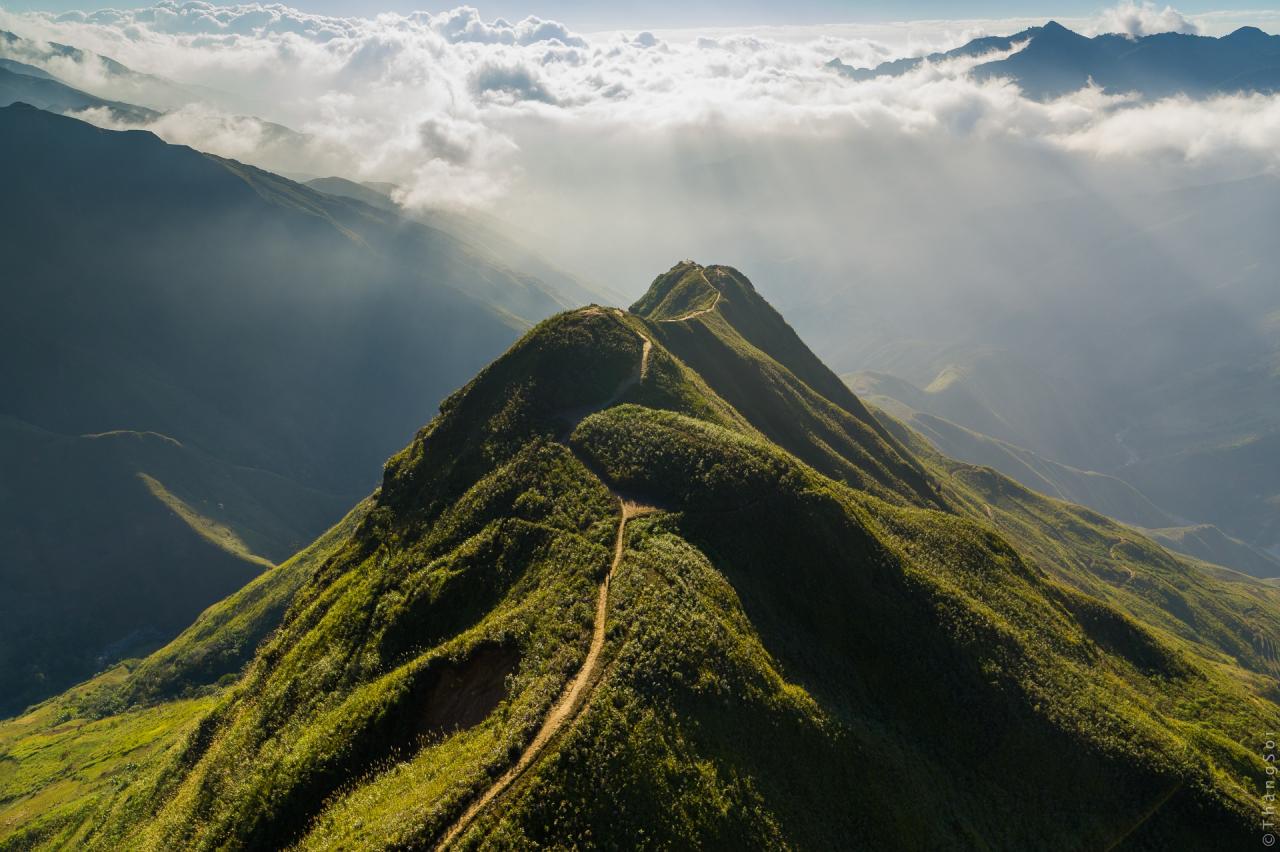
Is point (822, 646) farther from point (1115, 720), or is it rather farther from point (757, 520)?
point (1115, 720)

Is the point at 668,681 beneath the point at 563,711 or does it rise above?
above

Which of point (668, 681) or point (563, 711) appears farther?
point (668, 681)

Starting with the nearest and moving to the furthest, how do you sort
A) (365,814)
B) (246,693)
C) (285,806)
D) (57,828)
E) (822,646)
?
1. (365,814)
2. (285,806)
3. (822,646)
4. (246,693)
5. (57,828)

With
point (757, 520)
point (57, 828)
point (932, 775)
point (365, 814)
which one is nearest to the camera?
point (365, 814)

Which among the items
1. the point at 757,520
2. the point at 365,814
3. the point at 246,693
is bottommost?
the point at 246,693

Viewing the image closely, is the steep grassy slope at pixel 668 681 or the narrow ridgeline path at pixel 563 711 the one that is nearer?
the narrow ridgeline path at pixel 563 711

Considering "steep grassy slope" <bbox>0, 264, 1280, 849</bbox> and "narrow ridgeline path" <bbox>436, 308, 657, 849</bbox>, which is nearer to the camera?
"narrow ridgeline path" <bbox>436, 308, 657, 849</bbox>

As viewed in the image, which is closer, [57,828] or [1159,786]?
[1159,786]

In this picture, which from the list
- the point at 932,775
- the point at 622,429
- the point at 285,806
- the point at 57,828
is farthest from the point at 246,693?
the point at 57,828
